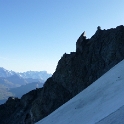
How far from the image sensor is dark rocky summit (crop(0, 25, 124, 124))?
1862 inches

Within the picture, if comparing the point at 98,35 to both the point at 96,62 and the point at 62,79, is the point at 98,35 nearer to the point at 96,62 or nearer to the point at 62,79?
the point at 96,62

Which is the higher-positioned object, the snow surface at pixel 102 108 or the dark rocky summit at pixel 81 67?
the dark rocky summit at pixel 81 67

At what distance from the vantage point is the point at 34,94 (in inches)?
3310

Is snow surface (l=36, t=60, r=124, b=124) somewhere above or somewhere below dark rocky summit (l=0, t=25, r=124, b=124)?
below

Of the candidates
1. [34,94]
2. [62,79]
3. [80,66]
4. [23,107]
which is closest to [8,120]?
[23,107]

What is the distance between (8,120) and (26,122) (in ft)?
74.7

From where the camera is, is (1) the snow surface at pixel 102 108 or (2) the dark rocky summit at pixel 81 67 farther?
(2) the dark rocky summit at pixel 81 67

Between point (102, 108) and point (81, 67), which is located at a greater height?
point (81, 67)

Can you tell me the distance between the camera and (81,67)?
180ft

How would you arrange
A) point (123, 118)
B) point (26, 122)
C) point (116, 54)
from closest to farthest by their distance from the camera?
point (123, 118), point (116, 54), point (26, 122)

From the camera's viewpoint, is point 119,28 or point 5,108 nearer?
point 119,28

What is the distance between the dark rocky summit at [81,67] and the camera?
47.3 m

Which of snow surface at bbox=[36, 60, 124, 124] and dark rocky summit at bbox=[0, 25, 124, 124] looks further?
dark rocky summit at bbox=[0, 25, 124, 124]

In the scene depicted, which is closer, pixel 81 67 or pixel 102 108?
pixel 102 108
